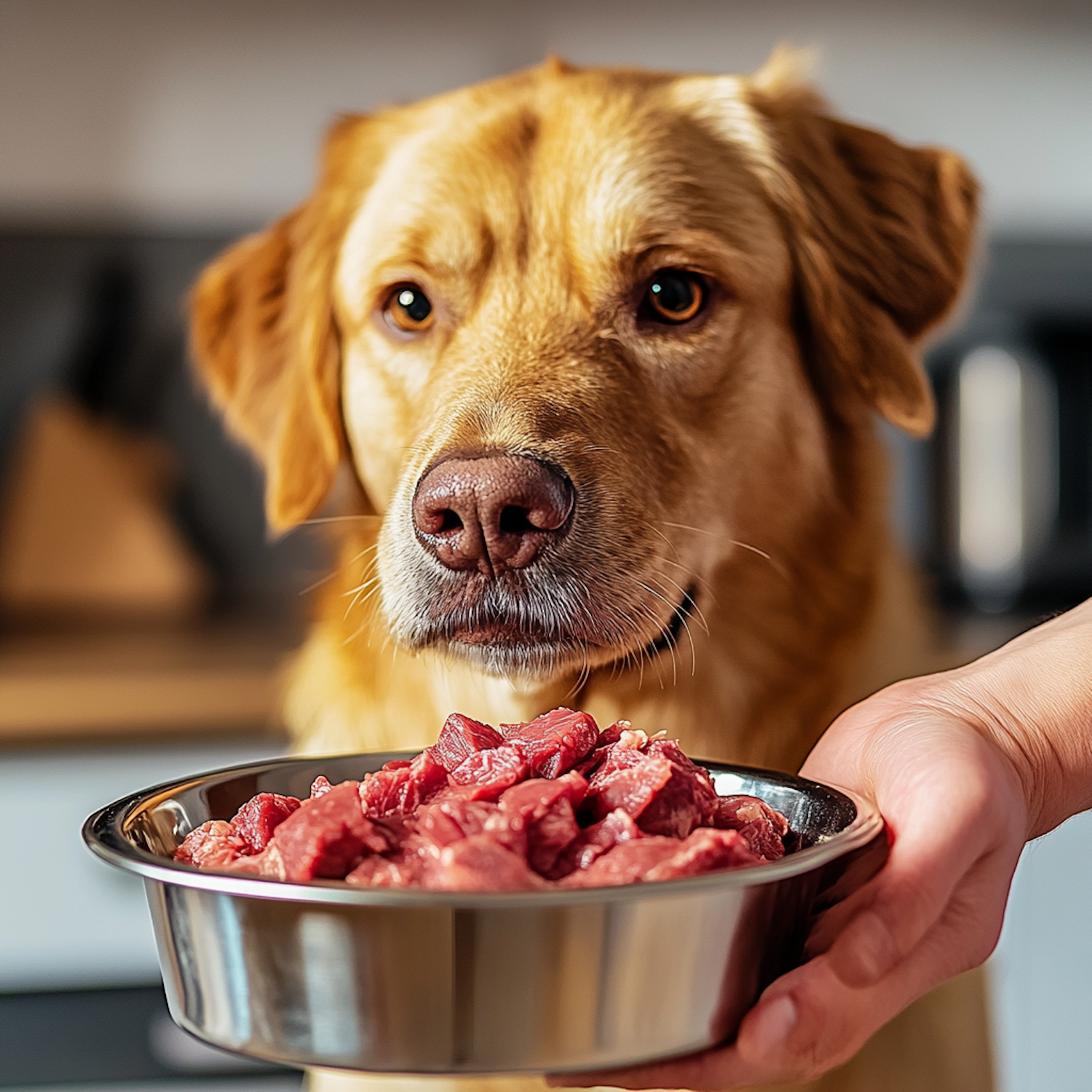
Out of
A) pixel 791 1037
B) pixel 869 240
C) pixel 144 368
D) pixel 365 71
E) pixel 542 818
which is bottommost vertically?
pixel 144 368

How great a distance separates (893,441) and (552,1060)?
232cm

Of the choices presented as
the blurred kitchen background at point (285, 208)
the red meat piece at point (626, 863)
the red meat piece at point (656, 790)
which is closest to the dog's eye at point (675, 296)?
the red meat piece at point (656, 790)

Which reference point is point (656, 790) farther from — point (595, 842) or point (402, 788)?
point (402, 788)

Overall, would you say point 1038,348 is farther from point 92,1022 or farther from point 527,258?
point 92,1022

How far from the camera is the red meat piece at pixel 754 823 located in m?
0.72

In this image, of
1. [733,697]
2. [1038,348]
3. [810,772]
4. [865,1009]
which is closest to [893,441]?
[1038,348]

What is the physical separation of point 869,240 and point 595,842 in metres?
0.82

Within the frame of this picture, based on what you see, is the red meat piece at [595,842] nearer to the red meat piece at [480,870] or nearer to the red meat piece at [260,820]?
the red meat piece at [480,870]

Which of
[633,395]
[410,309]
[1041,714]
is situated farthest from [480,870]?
[410,309]

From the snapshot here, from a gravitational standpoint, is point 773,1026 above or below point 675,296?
below

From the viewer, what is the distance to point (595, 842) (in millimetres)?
685

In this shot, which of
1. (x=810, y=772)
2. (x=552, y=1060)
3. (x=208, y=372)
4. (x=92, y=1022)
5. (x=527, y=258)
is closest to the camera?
(x=552, y=1060)

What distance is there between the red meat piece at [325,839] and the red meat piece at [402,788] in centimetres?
4

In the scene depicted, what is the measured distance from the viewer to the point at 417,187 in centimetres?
124
